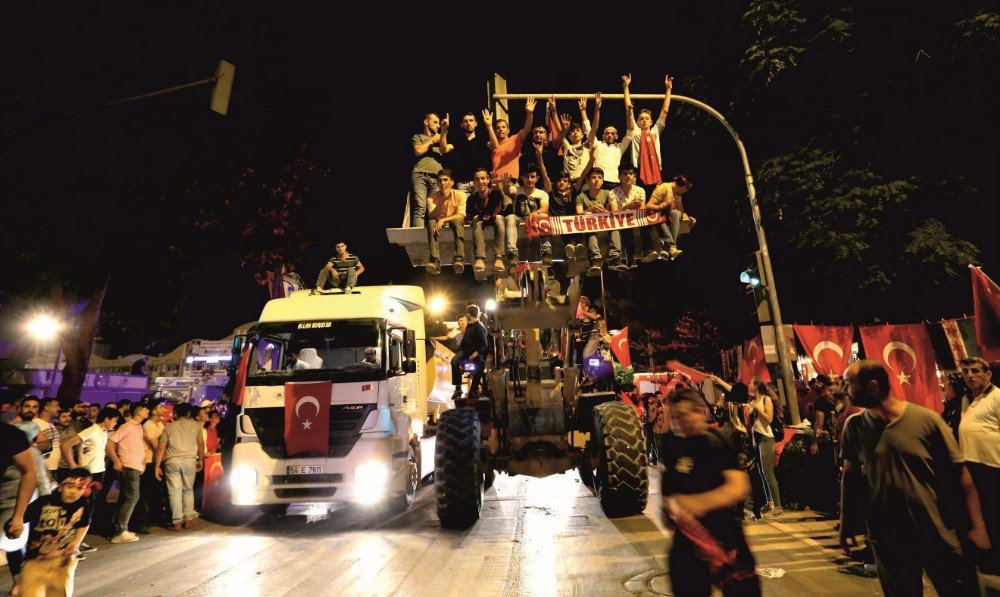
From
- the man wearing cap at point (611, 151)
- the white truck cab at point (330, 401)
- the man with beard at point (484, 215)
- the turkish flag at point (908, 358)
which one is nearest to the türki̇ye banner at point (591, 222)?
the man with beard at point (484, 215)

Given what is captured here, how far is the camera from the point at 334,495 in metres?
8.55

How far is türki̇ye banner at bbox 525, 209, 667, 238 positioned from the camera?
8891 millimetres

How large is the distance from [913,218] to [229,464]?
15841mm

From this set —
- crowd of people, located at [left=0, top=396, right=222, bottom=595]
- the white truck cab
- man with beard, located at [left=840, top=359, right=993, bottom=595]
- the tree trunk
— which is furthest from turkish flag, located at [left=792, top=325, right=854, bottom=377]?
the tree trunk

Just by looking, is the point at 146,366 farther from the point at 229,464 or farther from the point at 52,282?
the point at 229,464

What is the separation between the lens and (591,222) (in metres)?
8.98

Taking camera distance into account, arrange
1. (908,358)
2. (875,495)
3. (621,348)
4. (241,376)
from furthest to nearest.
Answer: (621,348) → (908,358) → (241,376) → (875,495)

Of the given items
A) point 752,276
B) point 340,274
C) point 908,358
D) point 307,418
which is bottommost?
point 307,418

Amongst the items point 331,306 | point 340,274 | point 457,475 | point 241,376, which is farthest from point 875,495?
point 340,274

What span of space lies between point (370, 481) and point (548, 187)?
233 inches

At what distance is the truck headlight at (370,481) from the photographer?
8.53 m

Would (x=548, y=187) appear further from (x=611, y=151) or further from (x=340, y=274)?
(x=340, y=274)

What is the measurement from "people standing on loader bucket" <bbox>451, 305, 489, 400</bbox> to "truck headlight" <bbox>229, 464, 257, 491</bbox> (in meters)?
3.46

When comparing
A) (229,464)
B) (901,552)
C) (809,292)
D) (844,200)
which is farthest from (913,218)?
(229,464)
